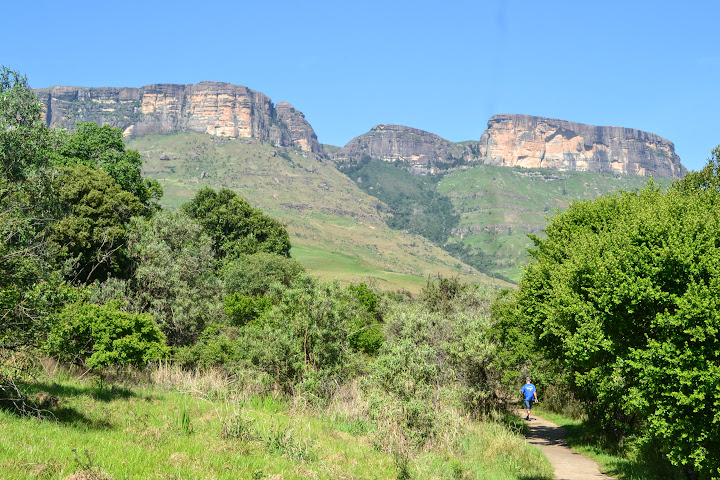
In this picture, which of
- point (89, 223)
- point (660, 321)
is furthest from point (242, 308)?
point (660, 321)

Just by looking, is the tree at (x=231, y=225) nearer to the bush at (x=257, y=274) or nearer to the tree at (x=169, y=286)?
the bush at (x=257, y=274)

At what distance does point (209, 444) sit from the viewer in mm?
10891

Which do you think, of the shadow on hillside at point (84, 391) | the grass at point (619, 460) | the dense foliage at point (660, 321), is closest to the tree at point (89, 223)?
the shadow on hillside at point (84, 391)

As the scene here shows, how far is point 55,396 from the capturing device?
13.3 meters

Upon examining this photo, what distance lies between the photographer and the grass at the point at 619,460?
16.1 metres

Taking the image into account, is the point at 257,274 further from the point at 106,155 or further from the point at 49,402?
the point at 49,402

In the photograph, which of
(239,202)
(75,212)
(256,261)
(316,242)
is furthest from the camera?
(316,242)

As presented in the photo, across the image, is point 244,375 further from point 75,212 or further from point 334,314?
point 75,212

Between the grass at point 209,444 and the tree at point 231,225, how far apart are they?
45081 millimetres

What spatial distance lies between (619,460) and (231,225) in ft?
170

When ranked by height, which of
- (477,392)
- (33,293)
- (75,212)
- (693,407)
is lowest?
(477,392)

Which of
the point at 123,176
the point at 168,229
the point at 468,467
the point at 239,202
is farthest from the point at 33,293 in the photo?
the point at 239,202

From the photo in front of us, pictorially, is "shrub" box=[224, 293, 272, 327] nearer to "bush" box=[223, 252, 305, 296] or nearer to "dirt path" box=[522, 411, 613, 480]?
"bush" box=[223, 252, 305, 296]

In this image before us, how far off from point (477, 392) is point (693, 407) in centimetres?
1161
